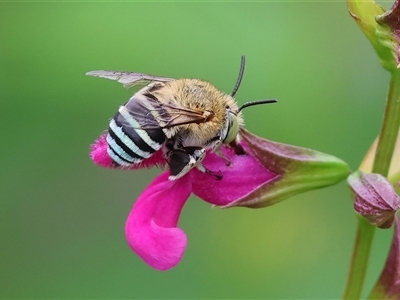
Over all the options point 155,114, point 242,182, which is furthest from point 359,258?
point 155,114

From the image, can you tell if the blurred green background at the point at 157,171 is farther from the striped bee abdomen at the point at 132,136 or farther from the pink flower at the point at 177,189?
the striped bee abdomen at the point at 132,136

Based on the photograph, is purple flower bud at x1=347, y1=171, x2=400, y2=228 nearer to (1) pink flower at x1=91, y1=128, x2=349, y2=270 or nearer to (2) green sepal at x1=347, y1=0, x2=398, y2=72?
(1) pink flower at x1=91, y1=128, x2=349, y2=270

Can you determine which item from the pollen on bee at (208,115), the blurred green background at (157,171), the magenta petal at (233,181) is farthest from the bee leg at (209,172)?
the blurred green background at (157,171)

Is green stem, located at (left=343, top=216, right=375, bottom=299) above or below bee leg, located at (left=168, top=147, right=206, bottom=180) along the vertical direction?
below

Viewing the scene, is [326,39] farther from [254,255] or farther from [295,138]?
[254,255]

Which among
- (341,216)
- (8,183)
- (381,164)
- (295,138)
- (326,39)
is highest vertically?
(381,164)

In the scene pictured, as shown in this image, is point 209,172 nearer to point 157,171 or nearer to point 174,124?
point 174,124

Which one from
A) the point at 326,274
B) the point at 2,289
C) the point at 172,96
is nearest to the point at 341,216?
the point at 326,274

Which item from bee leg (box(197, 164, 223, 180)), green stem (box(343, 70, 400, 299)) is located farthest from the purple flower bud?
bee leg (box(197, 164, 223, 180))
